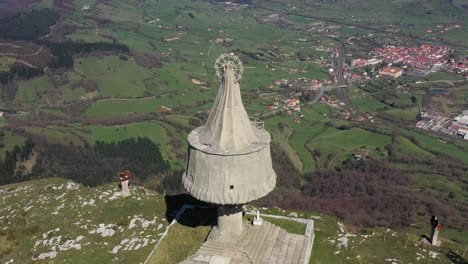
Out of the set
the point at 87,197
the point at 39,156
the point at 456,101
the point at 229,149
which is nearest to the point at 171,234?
the point at 229,149

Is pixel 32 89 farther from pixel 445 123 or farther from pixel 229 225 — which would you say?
pixel 229 225

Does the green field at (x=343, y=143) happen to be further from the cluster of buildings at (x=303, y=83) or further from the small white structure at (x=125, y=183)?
the small white structure at (x=125, y=183)

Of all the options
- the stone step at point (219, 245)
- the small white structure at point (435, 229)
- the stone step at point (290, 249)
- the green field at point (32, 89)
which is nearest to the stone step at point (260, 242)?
the stone step at point (219, 245)

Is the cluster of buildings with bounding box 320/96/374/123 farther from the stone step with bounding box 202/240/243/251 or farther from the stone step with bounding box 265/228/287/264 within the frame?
the stone step with bounding box 202/240/243/251

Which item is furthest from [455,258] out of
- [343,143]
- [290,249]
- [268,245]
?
[343,143]

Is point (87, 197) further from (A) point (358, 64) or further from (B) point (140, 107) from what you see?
(A) point (358, 64)

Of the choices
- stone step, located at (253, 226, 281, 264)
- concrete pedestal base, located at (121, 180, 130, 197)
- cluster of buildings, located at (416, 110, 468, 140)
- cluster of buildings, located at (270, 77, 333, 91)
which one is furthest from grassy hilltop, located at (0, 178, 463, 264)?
cluster of buildings, located at (270, 77, 333, 91)
